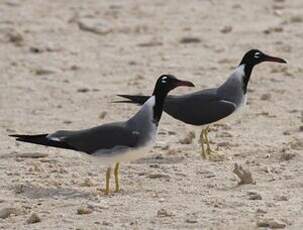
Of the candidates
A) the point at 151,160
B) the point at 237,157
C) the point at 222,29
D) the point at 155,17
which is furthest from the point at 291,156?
the point at 155,17

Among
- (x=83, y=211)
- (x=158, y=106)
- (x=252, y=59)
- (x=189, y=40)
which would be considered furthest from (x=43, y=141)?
(x=189, y=40)

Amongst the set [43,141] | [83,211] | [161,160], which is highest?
[43,141]

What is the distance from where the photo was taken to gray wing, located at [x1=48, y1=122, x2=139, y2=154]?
31.6ft

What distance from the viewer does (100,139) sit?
966cm

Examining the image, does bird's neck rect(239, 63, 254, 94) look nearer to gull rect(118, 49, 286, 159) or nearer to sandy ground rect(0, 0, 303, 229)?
gull rect(118, 49, 286, 159)

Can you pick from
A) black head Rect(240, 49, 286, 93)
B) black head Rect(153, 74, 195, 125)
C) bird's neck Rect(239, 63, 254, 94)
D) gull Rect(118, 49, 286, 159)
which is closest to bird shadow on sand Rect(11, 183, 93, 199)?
black head Rect(153, 74, 195, 125)

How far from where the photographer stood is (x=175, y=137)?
39.4ft

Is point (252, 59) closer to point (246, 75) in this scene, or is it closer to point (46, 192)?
point (246, 75)

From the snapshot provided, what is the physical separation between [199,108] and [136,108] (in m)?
2.15

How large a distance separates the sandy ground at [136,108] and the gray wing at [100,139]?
0.28 meters

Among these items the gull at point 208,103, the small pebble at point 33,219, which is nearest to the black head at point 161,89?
the gull at point 208,103

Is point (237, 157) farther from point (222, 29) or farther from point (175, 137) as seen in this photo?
point (222, 29)

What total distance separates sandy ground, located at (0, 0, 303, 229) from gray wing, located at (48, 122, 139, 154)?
0.91 feet

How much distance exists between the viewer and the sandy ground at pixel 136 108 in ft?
29.8
